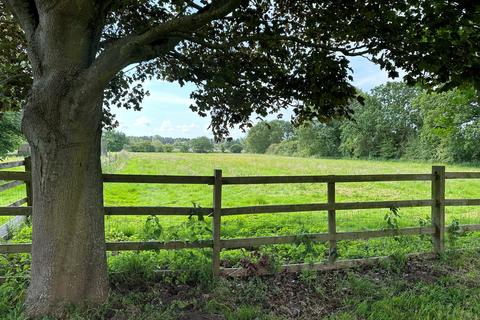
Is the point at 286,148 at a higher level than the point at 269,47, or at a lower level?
lower

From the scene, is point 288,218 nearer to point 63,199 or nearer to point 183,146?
point 63,199

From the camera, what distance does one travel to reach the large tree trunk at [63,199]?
11.9ft

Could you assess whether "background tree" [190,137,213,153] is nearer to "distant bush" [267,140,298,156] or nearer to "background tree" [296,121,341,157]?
"distant bush" [267,140,298,156]

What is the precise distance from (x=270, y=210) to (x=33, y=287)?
3021mm

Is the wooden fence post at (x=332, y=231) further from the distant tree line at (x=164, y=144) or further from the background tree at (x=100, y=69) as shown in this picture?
the distant tree line at (x=164, y=144)

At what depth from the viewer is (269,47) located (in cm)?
479

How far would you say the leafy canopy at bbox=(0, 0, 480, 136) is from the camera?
3844 mm

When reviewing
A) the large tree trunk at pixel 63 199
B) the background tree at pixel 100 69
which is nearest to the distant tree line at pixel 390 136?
the background tree at pixel 100 69

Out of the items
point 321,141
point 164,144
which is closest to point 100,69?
point 321,141

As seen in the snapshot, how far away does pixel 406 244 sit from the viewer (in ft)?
21.7

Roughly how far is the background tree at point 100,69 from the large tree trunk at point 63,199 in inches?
0.4

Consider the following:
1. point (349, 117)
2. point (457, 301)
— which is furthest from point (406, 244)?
point (349, 117)

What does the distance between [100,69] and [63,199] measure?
4.40 ft

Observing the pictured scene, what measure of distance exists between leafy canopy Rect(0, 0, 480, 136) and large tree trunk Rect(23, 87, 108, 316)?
1.83 feet
